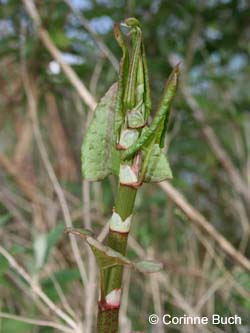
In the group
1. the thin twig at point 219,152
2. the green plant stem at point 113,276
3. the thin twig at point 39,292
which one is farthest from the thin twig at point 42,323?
the thin twig at point 219,152

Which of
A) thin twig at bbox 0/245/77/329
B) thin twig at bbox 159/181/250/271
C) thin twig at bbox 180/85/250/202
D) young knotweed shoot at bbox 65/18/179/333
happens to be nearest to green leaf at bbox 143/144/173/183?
young knotweed shoot at bbox 65/18/179/333

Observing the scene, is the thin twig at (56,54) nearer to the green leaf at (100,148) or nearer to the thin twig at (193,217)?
the thin twig at (193,217)

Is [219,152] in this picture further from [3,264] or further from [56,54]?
[3,264]

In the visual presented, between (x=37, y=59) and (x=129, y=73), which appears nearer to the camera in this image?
(x=129, y=73)

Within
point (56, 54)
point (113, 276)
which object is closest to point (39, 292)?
point (113, 276)

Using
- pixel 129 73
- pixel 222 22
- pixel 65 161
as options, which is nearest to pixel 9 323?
pixel 129 73

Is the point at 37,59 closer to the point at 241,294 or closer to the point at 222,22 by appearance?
the point at 222,22
